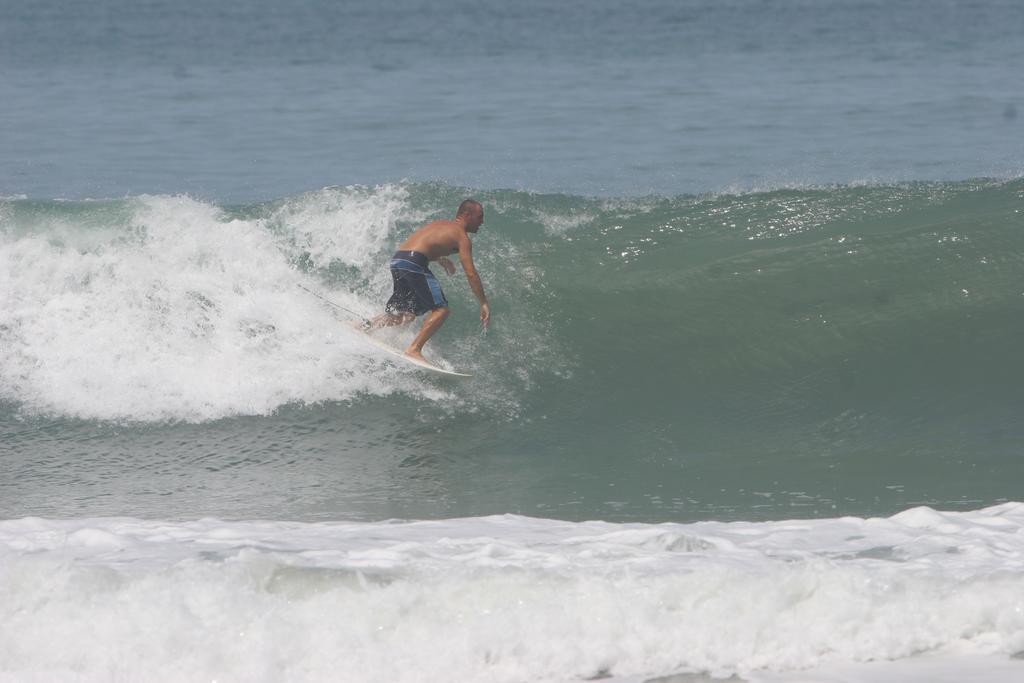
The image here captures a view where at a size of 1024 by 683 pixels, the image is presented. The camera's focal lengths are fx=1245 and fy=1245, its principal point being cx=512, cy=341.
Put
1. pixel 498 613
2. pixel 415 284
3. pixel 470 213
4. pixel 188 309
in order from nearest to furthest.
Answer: pixel 498 613, pixel 470 213, pixel 415 284, pixel 188 309

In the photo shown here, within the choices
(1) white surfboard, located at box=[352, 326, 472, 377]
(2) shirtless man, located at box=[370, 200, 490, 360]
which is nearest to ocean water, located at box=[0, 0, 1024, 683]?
(1) white surfboard, located at box=[352, 326, 472, 377]

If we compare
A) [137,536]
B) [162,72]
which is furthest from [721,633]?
[162,72]

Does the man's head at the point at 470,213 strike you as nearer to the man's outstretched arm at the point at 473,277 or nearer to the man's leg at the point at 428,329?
the man's outstretched arm at the point at 473,277

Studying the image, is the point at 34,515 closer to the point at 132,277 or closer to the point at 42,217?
the point at 132,277

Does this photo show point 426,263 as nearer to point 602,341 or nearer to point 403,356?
point 403,356

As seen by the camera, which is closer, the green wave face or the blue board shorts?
the green wave face

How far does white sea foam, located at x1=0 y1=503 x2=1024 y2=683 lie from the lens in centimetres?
476

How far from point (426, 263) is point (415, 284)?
168mm

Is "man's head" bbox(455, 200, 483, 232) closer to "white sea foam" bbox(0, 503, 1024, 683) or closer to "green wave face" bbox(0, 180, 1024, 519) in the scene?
"green wave face" bbox(0, 180, 1024, 519)

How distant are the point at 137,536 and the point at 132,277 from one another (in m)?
4.29

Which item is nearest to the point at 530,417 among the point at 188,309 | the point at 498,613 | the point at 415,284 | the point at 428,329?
the point at 428,329

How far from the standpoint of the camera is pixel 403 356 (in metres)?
8.57

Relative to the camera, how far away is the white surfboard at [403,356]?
857 cm

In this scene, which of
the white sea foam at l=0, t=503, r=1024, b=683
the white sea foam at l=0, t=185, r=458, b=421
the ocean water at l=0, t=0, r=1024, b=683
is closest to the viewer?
the white sea foam at l=0, t=503, r=1024, b=683
